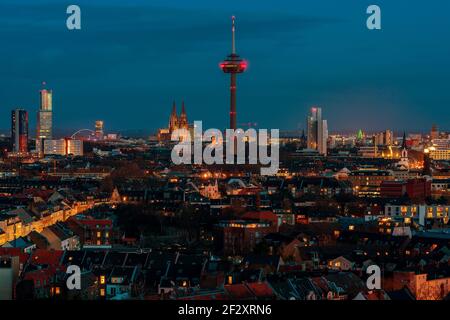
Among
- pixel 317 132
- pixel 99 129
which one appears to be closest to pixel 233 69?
pixel 317 132

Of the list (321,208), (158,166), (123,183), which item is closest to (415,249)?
(321,208)

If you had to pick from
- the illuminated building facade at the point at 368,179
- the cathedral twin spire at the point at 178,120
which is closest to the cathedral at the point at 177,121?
the cathedral twin spire at the point at 178,120

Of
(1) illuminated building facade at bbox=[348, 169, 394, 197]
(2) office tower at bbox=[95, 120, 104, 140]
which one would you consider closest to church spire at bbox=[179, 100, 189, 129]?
(2) office tower at bbox=[95, 120, 104, 140]

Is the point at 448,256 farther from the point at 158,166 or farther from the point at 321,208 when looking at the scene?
the point at 158,166

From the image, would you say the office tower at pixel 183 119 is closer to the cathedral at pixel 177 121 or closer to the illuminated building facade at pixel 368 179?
the cathedral at pixel 177 121

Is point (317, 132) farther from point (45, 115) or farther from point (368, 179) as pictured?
point (368, 179)

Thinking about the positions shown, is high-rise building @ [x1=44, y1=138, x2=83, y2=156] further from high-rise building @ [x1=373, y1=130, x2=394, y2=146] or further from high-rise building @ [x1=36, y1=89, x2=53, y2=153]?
high-rise building @ [x1=373, y1=130, x2=394, y2=146]
